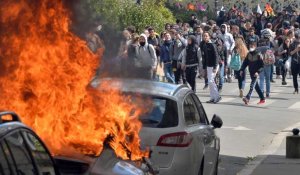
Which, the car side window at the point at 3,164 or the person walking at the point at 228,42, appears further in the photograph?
the person walking at the point at 228,42

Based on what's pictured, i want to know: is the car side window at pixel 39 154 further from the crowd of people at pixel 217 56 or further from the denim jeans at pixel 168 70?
the denim jeans at pixel 168 70

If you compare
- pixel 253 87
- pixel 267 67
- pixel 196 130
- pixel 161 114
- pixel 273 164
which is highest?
pixel 161 114

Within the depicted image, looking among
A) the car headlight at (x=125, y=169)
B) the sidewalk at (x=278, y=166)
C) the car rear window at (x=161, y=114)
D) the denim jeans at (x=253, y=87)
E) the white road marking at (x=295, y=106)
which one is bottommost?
the white road marking at (x=295, y=106)

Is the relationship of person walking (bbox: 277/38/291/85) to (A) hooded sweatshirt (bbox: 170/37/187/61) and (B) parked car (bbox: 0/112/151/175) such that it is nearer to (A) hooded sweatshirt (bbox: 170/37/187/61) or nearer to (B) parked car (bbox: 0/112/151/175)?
(A) hooded sweatshirt (bbox: 170/37/187/61)

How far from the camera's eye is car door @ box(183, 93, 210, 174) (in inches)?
416

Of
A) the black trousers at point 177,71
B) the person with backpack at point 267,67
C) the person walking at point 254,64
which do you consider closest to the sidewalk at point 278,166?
the person walking at point 254,64

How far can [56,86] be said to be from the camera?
959 centimetres

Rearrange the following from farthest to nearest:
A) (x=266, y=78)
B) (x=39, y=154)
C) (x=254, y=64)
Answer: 1. (x=266, y=78)
2. (x=254, y=64)
3. (x=39, y=154)

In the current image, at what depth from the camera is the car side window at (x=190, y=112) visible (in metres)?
10.7

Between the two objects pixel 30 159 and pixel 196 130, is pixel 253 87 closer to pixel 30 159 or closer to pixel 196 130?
pixel 196 130

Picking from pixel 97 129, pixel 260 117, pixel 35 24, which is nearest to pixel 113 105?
pixel 97 129

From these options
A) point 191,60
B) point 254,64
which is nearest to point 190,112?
point 254,64

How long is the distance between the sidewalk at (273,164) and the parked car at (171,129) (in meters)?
2.73

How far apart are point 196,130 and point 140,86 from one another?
0.83 metres
